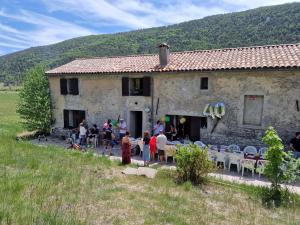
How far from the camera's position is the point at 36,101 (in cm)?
1744

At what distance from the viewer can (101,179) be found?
8547mm

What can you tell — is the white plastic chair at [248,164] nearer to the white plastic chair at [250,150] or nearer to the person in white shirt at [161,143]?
the white plastic chair at [250,150]

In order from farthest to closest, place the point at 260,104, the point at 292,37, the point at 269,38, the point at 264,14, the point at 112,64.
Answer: the point at 264,14 → the point at 269,38 → the point at 292,37 → the point at 112,64 → the point at 260,104

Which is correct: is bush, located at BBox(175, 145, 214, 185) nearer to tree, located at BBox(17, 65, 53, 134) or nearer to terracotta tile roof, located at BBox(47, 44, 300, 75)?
terracotta tile roof, located at BBox(47, 44, 300, 75)

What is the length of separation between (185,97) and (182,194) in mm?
6665

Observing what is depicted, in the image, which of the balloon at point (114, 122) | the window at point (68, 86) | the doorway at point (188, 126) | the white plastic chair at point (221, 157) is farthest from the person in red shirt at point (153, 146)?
the window at point (68, 86)

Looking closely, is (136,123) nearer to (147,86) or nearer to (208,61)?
(147,86)

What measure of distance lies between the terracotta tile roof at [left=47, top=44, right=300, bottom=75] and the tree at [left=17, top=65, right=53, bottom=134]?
4.38 ft

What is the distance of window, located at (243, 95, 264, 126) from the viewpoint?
11.8 metres

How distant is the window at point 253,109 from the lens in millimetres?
11781

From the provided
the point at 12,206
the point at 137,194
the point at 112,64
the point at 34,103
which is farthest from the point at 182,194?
the point at 34,103

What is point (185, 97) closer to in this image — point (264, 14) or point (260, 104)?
point (260, 104)

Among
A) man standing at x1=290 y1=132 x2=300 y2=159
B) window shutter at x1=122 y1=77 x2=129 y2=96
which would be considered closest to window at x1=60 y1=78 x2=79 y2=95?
window shutter at x1=122 y1=77 x2=129 y2=96

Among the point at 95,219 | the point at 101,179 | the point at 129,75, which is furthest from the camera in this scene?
the point at 129,75
